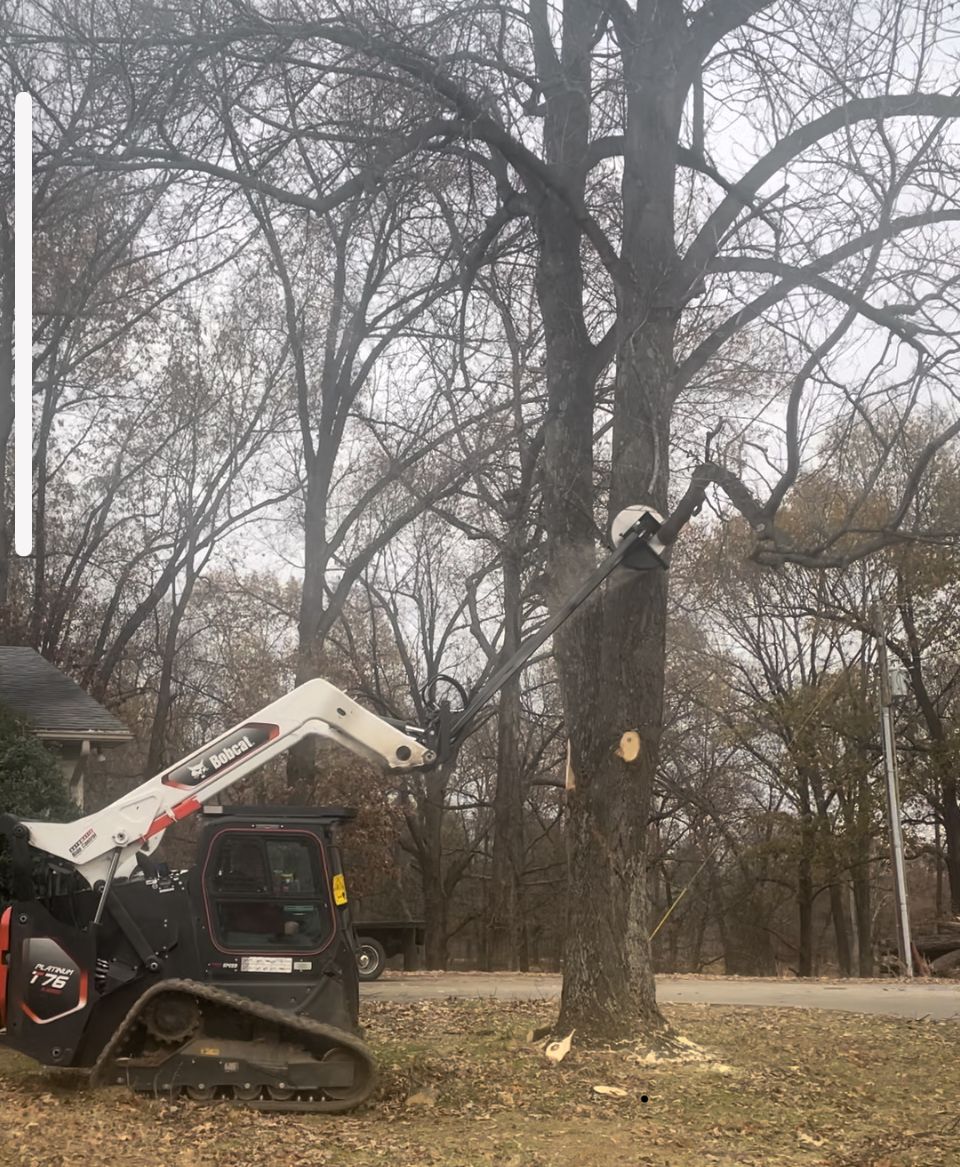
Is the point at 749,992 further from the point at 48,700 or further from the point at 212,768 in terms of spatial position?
the point at 48,700

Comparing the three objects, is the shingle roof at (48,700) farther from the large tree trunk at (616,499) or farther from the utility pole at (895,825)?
the utility pole at (895,825)

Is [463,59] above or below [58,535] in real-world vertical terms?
below

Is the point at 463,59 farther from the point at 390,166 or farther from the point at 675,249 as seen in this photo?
the point at 675,249

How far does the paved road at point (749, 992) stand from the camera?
15.4m

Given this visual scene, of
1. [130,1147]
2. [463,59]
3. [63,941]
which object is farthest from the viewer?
[463,59]

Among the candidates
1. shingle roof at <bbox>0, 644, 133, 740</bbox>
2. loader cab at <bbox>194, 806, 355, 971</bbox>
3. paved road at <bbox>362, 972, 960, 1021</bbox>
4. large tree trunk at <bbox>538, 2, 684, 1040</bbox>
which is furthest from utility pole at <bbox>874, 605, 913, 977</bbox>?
loader cab at <bbox>194, 806, 355, 971</bbox>

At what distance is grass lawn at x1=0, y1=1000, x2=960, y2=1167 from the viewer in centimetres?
753

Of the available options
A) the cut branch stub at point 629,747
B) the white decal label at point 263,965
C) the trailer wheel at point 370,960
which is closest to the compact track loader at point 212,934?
the white decal label at point 263,965

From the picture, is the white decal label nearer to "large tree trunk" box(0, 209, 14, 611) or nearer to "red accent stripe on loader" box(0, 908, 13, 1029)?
"red accent stripe on loader" box(0, 908, 13, 1029)

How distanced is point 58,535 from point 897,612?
21755mm

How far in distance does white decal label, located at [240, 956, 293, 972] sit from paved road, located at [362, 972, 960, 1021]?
686 centimetres

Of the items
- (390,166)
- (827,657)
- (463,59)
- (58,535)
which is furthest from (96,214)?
(827,657)

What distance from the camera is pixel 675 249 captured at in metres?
12.0

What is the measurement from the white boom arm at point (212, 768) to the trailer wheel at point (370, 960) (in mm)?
9736
